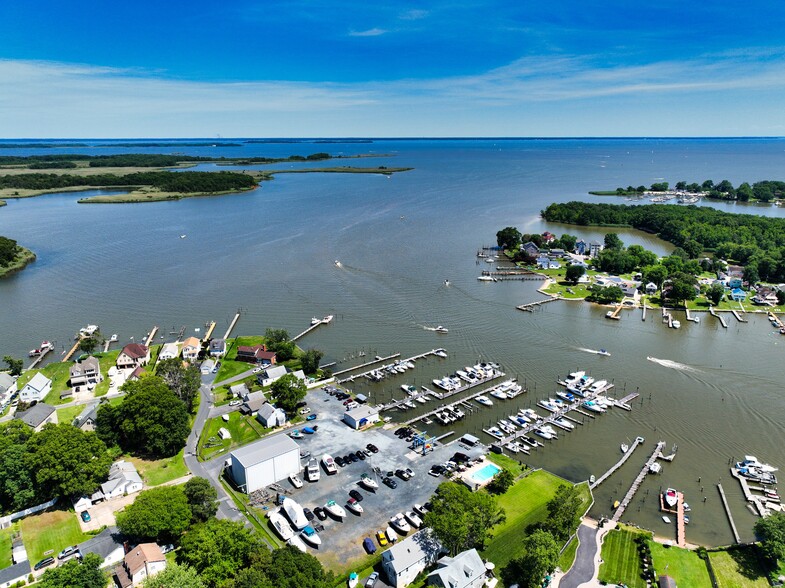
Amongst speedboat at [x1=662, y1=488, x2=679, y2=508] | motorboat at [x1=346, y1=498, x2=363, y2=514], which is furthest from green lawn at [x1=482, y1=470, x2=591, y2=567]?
motorboat at [x1=346, y1=498, x2=363, y2=514]

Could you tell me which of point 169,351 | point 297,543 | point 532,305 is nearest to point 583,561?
point 297,543

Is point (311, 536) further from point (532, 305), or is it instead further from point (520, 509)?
point (532, 305)

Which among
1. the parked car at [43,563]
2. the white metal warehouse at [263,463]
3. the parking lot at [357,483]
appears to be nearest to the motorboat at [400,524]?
the parking lot at [357,483]

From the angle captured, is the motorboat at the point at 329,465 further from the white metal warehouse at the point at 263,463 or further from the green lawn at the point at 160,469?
the green lawn at the point at 160,469

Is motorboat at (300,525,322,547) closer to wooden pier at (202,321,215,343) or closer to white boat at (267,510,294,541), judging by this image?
white boat at (267,510,294,541)

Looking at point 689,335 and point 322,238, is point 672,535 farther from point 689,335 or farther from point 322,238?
point 322,238

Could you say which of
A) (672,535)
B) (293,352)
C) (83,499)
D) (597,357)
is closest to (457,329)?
(597,357)
